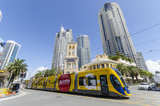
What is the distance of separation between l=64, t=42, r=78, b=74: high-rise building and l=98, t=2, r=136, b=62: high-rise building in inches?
2197

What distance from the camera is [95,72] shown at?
9.91 metres

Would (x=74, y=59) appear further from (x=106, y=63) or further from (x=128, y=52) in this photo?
(x=128, y=52)

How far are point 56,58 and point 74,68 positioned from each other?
83.5 metres

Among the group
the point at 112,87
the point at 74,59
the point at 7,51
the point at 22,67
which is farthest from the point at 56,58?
the point at 112,87

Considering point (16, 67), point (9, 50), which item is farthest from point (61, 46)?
point (16, 67)

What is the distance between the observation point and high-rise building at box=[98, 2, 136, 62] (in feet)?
328

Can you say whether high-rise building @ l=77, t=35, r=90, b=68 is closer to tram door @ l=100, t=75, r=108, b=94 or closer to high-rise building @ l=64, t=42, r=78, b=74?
high-rise building @ l=64, t=42, r=78, b=74

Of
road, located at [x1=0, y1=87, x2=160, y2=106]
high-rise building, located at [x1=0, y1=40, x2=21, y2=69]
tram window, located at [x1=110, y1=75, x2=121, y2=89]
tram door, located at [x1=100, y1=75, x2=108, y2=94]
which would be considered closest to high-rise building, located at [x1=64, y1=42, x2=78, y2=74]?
Result: tram door, located at [x1=100, y1=75, x2=108, y2=94]

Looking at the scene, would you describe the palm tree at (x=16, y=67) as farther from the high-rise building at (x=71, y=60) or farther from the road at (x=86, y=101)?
the road at (x=86, y=101)

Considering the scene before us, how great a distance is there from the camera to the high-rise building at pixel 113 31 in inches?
3942

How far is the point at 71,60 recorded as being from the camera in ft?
178

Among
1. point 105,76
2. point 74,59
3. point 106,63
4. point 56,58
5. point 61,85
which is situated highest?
point 56,58

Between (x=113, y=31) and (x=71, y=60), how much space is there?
88.3 metres

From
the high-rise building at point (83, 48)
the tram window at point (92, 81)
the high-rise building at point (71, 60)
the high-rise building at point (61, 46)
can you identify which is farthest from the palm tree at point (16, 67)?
the high-rise building at point (83, 48)
